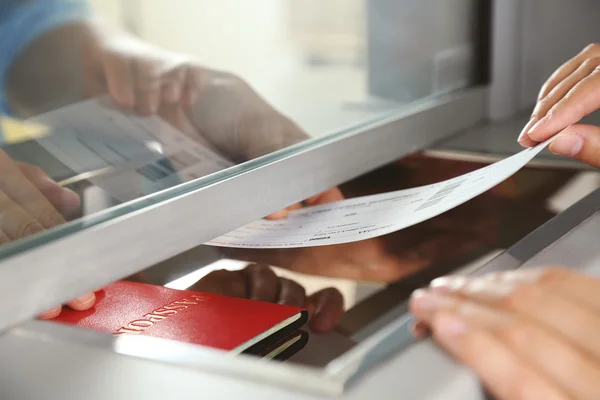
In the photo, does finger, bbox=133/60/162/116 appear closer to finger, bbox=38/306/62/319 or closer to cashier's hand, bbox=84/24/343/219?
cashier's hand, bbox=84/24/343/219

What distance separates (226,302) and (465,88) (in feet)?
2.11

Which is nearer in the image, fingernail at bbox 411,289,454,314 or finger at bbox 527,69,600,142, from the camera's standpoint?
fingernail at bbox 411,289,454,314

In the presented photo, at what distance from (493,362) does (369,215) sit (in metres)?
0.26

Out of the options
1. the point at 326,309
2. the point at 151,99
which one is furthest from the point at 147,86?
the point at 326,309

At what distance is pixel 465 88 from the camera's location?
1026 millimetres

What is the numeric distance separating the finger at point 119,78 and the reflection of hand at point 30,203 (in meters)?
0.12

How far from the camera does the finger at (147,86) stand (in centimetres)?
63

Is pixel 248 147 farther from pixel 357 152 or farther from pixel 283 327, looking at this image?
pixel 283 327

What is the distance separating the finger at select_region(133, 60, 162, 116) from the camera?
63 cm

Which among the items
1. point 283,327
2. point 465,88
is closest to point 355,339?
point 283,327

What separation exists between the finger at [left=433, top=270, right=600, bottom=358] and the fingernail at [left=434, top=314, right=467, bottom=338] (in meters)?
0.03

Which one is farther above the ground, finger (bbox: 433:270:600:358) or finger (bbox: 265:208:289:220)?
finger (bbox: 433:270:600:358)

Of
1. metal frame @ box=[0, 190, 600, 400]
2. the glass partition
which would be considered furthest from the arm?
metal frame @ box=[0, 190, 600, 400]

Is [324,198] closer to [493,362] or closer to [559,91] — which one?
[559,91]
